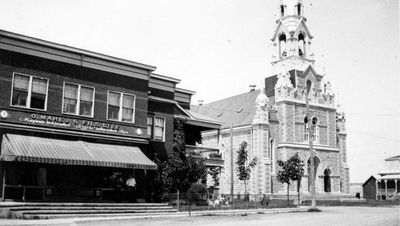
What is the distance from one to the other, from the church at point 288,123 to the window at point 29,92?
32917 mm

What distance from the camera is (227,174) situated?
58406 millimetres

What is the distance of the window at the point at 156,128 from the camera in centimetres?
3003

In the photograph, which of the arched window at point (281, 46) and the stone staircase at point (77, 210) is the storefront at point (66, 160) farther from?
the arched window at point (281, 46)

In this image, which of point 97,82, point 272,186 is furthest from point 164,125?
point 272,186

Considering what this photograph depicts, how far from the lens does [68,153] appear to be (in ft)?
76.0

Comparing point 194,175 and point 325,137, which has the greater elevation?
point 325,137

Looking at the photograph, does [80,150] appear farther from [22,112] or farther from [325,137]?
[325,137]

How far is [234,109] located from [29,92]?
42.7 meters

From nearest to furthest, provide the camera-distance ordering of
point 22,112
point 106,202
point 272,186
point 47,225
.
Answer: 1. point 47,225
2. point 22,112
3. point 106,202
4. point 272,186

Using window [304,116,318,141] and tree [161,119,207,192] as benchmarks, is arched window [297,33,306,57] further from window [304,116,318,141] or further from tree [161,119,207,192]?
tree [161,119,207,192]

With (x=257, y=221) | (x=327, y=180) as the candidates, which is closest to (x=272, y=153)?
(x=327, y=180)

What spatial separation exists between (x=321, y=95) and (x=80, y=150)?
141 ft

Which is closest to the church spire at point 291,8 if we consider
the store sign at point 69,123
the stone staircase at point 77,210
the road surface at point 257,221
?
the store sign at point 69,123

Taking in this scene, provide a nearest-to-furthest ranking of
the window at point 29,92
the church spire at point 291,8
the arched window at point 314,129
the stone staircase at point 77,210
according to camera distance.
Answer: the stone staircase at point 77,210
the window at point 29,92
the arched window at point 314,129
the church spire at point 291,8
